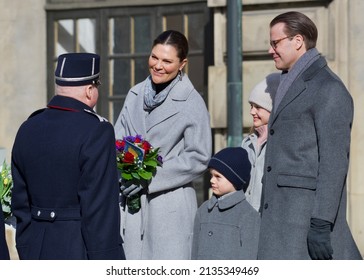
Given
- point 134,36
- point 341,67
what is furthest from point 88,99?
point 134,36

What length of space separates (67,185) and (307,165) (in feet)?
4.15

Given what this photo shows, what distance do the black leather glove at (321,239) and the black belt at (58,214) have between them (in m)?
1.19

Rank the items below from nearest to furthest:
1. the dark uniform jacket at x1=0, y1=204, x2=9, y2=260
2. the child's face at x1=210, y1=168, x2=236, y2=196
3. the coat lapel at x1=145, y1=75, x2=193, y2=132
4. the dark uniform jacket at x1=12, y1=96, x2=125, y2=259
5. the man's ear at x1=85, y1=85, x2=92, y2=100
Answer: the dark uniform jacket at x1=0, y1=204, x2=9, y2=260 → the dark uniform jacket at x1=12, y1=96, x2=125, y2=259 → the man's ear at x1=85, y1=85, x2=92, y2=100 → the child's face at x1=210, y1=168, x2=236, y2=196 → the coat lapel at x1=145, y1=75, x2=193, y2=132

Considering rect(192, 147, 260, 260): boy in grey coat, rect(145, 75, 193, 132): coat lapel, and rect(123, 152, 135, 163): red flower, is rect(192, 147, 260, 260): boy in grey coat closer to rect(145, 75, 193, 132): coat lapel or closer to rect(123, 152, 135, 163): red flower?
rect(145, 75, 193, 132): coat lapel

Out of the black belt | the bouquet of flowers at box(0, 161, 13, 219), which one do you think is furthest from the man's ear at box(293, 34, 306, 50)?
the bouquet of flowers at box(0, 161, 13, 219)

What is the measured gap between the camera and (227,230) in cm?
618

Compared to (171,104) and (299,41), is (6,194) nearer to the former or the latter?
(171,104)

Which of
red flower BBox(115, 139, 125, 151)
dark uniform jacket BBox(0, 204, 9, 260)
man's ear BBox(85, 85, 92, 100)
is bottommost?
dark uniform jacket BBox(0, 204, 9, 260)

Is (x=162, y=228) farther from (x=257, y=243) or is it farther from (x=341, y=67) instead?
(x=341, y=67)

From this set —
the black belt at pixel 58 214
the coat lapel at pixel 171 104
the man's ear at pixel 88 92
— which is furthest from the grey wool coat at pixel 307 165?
the black belt at pixel 58 214

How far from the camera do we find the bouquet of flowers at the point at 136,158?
6164 mm

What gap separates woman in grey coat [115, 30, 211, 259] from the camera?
251 inches

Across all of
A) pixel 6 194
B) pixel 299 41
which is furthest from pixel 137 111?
pixel 299 41

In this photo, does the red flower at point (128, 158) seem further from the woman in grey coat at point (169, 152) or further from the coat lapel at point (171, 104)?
the coat lapel at point (171, 104)
